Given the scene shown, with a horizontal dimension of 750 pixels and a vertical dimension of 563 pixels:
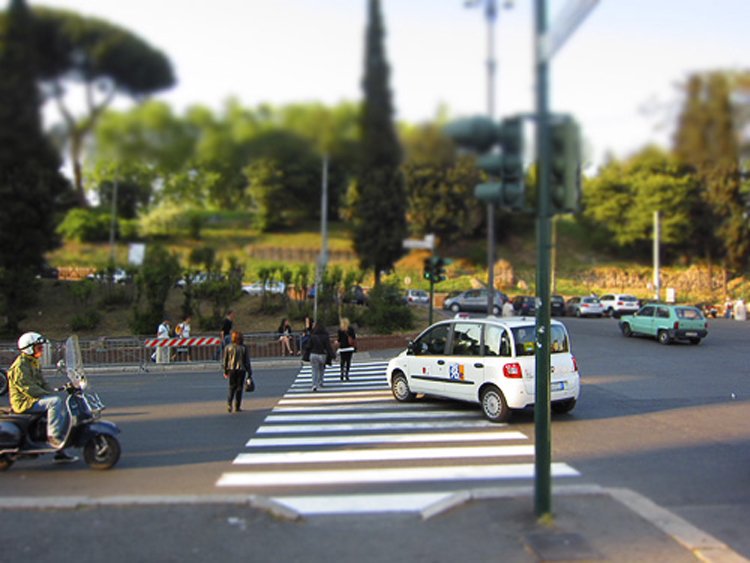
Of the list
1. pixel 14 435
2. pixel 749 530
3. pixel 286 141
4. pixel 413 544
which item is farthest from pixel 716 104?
pixel 14 435

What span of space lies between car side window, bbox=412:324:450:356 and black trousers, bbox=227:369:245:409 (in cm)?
328

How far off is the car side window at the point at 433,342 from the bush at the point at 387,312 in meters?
14.0

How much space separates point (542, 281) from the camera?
6398 millimetres

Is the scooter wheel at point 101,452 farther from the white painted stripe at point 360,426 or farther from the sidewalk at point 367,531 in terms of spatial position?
the white painted stripe at point 360,426

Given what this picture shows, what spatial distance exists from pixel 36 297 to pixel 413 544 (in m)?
27.7

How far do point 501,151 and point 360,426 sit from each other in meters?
6.04

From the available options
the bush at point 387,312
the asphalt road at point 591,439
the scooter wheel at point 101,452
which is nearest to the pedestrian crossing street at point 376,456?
the asphalt road at point 591,439

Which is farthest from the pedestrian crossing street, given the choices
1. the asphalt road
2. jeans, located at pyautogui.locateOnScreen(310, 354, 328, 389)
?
jeans, located at pyautogui.locateOnScreen(310, 354, 328, 389)

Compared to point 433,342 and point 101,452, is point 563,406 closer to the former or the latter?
point 433,342

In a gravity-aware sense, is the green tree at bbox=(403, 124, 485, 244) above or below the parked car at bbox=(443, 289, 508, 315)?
above

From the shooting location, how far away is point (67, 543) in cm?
574

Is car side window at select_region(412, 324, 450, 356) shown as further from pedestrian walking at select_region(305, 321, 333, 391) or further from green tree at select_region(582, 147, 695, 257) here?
green tree at select_region(582, 147, 695, 257)

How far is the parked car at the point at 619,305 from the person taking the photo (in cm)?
4366

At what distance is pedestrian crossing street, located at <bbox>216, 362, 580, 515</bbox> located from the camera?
7.18m
